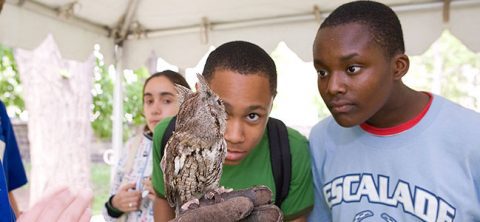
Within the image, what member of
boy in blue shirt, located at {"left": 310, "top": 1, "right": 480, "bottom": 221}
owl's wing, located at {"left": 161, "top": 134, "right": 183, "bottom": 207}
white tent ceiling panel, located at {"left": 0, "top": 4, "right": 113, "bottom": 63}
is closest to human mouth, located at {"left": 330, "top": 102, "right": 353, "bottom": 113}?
boy in blue shirt, located at {"left": 310, "top": 1, "right": 480, "bottom": 221}

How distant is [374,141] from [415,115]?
0.47ft

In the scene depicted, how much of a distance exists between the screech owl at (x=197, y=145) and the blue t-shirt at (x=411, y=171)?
0.46 metres

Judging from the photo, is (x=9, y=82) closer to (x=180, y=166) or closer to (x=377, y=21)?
(x=180, y=166)

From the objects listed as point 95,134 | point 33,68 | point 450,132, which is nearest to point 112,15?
point 33,68

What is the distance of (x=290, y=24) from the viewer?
3.26m

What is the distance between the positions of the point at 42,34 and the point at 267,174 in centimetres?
221

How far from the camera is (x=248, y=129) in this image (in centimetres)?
115

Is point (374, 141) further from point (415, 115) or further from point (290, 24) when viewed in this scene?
point (290, 24)

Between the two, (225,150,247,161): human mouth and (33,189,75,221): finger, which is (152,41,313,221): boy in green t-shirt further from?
(33,189,75,221): finger

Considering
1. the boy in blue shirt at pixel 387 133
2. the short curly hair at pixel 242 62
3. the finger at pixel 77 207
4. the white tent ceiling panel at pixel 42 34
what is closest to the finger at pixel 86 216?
the finger at pixel 77 207

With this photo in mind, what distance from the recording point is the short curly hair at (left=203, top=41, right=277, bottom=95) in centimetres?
121

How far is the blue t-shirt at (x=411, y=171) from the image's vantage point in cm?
118

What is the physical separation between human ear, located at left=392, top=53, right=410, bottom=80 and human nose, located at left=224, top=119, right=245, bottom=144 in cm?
50

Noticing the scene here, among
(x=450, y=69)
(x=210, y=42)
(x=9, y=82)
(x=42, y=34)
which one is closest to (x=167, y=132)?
(x=42, y=34)
